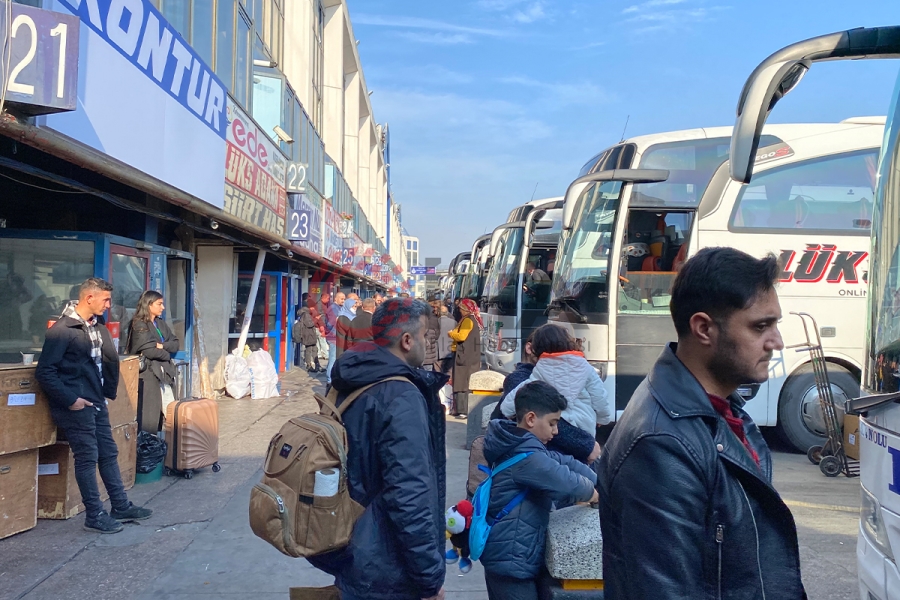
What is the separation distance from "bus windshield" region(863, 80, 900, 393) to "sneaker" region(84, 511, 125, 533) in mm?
5163

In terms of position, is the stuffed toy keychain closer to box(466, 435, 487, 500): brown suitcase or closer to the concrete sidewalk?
box(466, 435, 487, 500): brown suitcase

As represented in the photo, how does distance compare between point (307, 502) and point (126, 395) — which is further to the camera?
point (126, 395)

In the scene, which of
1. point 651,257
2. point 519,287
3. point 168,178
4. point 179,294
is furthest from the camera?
point 519,287

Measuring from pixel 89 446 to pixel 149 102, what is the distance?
2800mm

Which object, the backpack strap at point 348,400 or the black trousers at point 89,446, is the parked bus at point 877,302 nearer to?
the backpack strap at point 348,400

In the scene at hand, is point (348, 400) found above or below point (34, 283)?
below

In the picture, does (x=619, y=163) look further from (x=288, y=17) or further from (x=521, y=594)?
(x=288, y=17)

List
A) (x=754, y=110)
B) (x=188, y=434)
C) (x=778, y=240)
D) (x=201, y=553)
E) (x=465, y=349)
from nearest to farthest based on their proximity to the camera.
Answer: (x=754, y=110) < (x=201, y=553) < (x=188, y=434) < (x=778, y=240) < (x=465, y=349)

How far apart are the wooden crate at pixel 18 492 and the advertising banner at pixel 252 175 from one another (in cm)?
391

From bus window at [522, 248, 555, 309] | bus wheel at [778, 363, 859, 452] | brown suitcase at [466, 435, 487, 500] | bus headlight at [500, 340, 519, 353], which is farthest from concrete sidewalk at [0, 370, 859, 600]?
bus window at [522, 248, 555, 309]

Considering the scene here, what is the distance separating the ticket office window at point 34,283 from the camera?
7188 millimetres

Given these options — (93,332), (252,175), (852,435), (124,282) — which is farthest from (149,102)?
(852,435)

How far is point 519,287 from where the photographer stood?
13945 millimetres

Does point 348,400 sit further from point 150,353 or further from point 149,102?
point 150,353
